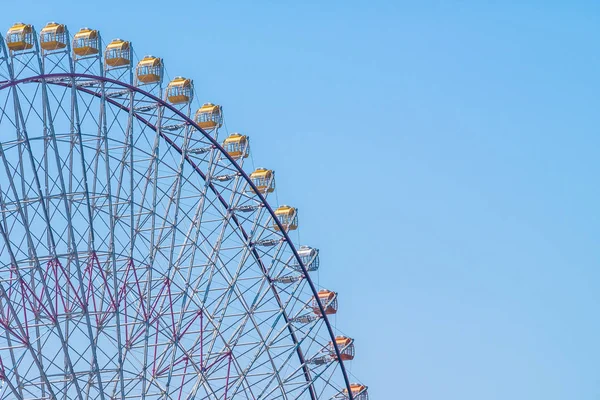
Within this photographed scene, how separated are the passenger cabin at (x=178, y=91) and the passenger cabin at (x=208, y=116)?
201cm

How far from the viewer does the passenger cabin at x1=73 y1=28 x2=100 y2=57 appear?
55.6 m

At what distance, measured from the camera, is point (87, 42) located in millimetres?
55625

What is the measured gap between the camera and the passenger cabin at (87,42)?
55625 millimetres

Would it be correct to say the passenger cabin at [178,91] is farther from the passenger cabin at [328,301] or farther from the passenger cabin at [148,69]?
the passenger cabin at [328,301]

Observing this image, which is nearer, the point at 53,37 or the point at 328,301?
the point at 53,37

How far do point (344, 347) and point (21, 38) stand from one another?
2198cm

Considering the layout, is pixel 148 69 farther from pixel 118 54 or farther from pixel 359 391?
pixel 359 391

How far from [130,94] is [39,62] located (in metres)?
5.27

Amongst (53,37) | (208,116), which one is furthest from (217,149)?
(53,37)

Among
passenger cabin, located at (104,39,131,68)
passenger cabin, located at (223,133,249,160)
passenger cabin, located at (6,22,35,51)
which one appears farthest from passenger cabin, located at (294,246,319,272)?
passenger cabin, located at (6,22,35,51)

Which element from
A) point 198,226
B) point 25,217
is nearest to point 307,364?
point 198,226

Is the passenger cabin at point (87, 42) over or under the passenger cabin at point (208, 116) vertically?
under

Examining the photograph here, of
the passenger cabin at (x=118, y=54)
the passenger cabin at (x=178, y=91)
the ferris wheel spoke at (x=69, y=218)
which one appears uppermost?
the passenger cabin at (x=178, y=91)

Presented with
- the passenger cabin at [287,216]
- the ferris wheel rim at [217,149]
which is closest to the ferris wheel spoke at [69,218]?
the ferris wheel rim at [217,149]
